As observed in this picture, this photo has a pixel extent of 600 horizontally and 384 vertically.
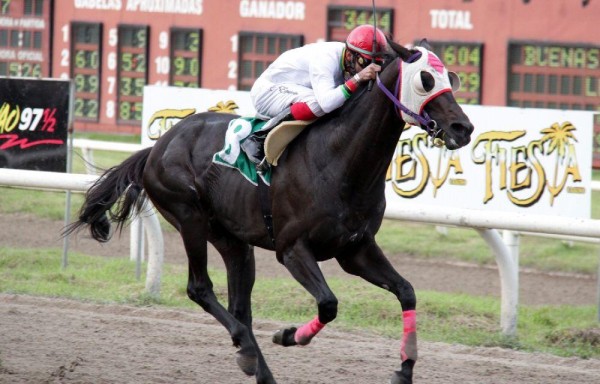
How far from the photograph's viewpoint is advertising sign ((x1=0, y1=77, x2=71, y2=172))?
8.67m

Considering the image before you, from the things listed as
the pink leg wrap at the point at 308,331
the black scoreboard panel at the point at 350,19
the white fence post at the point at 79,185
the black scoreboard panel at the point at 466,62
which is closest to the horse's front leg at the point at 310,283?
the pink leg wrap at the point at 308,331

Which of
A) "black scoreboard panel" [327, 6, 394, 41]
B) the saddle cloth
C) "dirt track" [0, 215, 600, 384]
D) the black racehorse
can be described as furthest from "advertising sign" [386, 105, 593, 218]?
"black scoreboard panel" [327, 6, 394, 41]

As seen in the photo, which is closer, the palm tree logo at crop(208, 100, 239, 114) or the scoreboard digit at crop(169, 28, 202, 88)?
the palm tree logo at crop(208, 100, 239, 114)

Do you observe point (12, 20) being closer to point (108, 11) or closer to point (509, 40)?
point (108, 11)

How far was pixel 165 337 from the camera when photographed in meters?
6.55

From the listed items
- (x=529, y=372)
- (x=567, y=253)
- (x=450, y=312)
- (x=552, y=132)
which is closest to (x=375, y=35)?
(x=529, y=372)

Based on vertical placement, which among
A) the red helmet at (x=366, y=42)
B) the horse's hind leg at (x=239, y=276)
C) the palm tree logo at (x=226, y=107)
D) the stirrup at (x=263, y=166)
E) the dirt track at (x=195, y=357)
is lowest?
the dirt track at (x=195, y=357)

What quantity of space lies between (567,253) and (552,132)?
2683 mm

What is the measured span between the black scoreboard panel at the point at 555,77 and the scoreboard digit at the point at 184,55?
14.8 ft

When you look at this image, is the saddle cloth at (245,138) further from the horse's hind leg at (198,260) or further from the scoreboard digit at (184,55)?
the scoreboard digit at (184,55)

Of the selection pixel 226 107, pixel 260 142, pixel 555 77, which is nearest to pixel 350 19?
pixel 555 77

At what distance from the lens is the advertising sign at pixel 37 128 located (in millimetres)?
8672

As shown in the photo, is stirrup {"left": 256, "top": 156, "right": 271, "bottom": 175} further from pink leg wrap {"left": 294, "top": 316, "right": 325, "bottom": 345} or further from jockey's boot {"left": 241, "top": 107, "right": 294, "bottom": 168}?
pink leg wrap {"left": 294, "top": 316, "right": 325, "bottom": 345}

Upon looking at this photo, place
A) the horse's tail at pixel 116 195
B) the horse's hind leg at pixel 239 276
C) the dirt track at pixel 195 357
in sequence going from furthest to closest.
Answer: the horse's tail at pixel 116 195, the horse's hind leg at pixel 239 276, the dirt track at pixel 195 357
